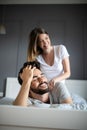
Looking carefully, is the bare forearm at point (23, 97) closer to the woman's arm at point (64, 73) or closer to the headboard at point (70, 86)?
the woman's arm at point (64, 73)

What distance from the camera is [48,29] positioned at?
1.04m

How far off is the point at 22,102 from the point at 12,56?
1.98 feet

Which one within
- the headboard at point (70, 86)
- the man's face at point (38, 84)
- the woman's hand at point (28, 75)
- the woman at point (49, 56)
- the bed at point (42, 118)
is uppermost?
the woman at point (49, 56)

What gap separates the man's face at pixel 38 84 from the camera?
52 centimetres

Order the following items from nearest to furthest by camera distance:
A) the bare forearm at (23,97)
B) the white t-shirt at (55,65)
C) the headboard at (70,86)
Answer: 1. the bare forearm at (23,97)
2. the white t-shirt at (55,65)
3. the headboard at (70,86)

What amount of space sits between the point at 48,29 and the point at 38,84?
1.94 ft

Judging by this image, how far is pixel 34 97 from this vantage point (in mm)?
550

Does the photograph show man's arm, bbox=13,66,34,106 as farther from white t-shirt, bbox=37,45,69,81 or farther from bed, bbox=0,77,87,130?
white t-shirt, bbox=37,45,69,81

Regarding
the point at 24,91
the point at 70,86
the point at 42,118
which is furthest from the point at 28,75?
the point at 70,86

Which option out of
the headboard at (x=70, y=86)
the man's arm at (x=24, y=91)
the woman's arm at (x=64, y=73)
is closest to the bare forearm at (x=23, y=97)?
the man's arm at (x=24, y=91)

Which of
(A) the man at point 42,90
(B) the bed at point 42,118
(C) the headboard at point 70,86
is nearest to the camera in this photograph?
(B) the bed at point 42,118

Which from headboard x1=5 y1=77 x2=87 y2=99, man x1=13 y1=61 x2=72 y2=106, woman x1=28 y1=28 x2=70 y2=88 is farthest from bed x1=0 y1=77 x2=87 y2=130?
headboard x1=5 y1=77 x2=87 y2=99

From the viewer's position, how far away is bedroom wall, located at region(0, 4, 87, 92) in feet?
3.08

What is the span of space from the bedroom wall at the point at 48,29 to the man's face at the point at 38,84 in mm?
407
